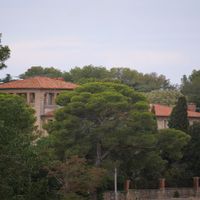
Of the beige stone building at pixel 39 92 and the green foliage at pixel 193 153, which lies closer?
the green foliage at pixel 193 153

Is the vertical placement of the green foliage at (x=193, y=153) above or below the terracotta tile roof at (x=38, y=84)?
below

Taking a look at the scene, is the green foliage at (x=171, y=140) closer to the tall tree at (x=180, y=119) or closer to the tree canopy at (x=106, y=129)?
the tree canopy at (x=106, y=129)

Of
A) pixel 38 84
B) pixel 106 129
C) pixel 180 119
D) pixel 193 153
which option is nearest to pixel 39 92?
pixel 38 84

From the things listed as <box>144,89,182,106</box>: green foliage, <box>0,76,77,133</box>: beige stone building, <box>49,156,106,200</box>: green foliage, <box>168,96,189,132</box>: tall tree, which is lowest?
<box>49,156,106,200</box>: green foliage

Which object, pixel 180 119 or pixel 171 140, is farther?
pixel 180 119

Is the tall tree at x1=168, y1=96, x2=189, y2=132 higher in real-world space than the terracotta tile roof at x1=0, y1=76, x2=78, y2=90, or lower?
lower

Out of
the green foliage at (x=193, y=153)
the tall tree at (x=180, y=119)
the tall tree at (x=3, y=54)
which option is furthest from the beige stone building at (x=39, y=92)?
the tall tree at (x=3, y=54)

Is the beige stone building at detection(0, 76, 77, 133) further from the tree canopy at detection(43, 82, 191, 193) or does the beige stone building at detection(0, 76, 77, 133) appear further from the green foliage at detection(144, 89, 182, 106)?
the green foliage at detection(144, 89, 182, 106)

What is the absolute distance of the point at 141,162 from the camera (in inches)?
2372

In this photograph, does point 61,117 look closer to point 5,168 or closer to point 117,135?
point 117,135

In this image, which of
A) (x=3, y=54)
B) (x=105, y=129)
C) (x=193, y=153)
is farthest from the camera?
(x=193, y=153)

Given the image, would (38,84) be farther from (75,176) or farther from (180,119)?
(75,176)

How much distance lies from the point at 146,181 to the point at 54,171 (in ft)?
53.5

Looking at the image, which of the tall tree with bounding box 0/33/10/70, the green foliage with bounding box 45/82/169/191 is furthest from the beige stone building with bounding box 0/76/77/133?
the tall tree with bounding box 0/33/10/70
